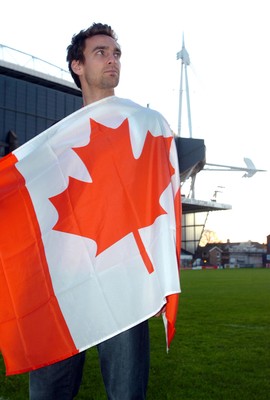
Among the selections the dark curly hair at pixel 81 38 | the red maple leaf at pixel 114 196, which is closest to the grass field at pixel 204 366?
the red maple leaf at pixel 114 196

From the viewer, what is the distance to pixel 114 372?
171cm

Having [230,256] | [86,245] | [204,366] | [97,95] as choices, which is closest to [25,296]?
[86,245]

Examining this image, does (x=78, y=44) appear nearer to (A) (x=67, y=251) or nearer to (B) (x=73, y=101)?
(A) (x=67, y=251)

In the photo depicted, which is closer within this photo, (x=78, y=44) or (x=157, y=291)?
(x=157, y=291)

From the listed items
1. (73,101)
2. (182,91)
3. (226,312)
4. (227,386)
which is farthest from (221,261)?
(227,386)

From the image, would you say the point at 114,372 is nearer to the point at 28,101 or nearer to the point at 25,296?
the point at 25,296

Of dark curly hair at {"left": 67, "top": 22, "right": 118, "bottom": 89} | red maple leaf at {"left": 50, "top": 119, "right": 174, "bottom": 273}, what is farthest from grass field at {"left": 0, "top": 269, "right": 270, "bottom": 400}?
dark curly hair at {"left": 67, "top": 22, "right": 118, "bottom": 89}

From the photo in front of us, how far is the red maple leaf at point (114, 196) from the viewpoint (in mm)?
1848

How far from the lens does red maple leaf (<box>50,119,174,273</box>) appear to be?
6.06 feet

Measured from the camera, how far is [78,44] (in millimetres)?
2051

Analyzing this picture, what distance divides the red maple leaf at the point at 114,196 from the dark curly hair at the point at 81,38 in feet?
1.23

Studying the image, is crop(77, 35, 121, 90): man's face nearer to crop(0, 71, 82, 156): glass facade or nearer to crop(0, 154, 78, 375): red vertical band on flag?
crop(0, 154, 78, 375): red vertical band on flag

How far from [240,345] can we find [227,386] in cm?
197

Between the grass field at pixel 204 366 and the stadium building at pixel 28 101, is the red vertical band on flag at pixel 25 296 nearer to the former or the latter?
the grass field at pixel 204 366
